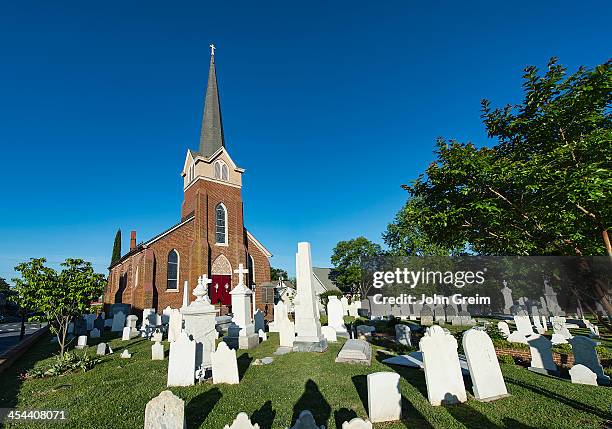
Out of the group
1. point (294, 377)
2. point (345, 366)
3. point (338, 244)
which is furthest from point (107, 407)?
point (338, 244)

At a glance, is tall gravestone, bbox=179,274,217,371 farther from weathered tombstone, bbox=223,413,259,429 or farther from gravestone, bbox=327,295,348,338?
gravestone, bbox=327,295,348,338

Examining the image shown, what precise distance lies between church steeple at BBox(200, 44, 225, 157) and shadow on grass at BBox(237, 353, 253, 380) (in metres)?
20.6

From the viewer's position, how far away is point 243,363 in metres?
9.20

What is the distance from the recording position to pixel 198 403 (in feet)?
19.3

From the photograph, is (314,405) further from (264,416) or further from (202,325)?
(202,325)

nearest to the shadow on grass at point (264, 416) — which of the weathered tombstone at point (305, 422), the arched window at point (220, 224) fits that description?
the weathered tombstone at point (305, 422)

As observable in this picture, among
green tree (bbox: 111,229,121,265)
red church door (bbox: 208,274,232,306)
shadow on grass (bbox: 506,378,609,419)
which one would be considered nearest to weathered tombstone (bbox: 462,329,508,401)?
shadow on grass (bbox: 506,378,609,419)

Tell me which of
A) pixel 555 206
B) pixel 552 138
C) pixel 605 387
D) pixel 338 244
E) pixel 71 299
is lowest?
pixel 605 387

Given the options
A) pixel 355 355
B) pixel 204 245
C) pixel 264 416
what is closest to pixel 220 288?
pixel 204 245

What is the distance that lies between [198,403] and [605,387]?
347 inches

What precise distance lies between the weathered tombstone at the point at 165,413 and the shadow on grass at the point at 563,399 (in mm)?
6745

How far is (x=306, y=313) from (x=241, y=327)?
375cm

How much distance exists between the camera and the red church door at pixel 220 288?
23750 millimetres

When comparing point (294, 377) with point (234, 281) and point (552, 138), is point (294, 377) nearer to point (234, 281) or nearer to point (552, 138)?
point (552, 138)
